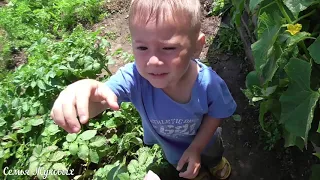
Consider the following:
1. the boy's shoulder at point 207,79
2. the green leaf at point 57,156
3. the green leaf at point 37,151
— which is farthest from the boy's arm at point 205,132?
the green leaf at point 37,151

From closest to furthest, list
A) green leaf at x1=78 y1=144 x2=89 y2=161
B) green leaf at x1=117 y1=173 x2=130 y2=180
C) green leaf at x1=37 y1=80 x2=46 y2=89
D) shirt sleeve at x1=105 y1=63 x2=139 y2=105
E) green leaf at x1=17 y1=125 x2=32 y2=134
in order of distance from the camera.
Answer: shirt sleeve at x1=105 y1=63 x2=139 y2=105, green leaf at x1=117 y1=173 x2=130 y2=180, green leaf at x1=78 y1=144 x2=89 y2=161, green leaf at x1=17 y1=125 x2=32 y2=134, green leaf at x1=37 y1=80 x2=46 y2=89

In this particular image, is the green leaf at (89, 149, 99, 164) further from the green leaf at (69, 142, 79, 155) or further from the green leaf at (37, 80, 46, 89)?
the green leaf at (37, 80, 46, 89)

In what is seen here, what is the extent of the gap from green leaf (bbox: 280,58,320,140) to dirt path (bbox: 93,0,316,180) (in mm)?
953

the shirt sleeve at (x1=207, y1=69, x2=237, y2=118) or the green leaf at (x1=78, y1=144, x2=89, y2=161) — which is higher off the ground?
the shirt sleeve at (x1=207, y1=69, x2=237, y2=118)

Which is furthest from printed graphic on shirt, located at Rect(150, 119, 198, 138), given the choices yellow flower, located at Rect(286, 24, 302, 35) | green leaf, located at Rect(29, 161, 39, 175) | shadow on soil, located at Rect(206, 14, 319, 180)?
green leaf, located at Rect(29, 161, 39, 175)

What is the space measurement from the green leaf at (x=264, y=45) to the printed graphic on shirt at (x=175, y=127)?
0.56 m

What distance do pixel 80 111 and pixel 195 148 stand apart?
845mm

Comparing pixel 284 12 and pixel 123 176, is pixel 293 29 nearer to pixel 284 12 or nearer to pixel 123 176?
pixel 284 12

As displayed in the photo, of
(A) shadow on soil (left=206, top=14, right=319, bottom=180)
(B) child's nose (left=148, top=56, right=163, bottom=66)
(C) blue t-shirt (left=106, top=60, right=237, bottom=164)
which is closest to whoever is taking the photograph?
(B) child's nose (left=148, top=56, right=163, bottom=66)

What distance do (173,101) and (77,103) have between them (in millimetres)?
614

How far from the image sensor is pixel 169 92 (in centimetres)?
216

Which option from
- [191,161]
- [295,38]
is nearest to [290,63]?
[295,38]

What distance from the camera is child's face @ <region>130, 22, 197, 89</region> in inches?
71.5

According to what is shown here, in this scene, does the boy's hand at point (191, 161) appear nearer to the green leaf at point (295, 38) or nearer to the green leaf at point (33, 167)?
the green leaf at point (295, 38)
